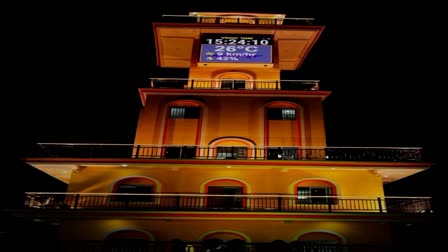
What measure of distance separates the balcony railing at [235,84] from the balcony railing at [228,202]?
307 inches

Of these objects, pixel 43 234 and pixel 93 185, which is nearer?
pixel 93 185

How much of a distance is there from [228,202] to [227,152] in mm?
3279

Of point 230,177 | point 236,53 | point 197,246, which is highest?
point 236,53

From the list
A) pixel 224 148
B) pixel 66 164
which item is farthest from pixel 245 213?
pixel 66 164

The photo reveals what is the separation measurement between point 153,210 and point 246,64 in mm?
12801

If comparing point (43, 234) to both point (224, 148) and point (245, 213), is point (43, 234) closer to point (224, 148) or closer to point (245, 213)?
point (224, 148)

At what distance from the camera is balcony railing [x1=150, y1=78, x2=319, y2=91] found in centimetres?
2269

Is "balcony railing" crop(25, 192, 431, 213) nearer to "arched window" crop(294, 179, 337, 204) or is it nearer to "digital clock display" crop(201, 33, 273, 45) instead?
"arched window" crop(294, 179, 337, 204)

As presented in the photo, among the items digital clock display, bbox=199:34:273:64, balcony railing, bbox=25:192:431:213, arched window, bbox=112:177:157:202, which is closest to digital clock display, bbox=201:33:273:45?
digital clock display, bbox=199:34:273:64

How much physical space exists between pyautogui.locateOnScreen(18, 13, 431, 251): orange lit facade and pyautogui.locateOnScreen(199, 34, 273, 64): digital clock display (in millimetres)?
1991

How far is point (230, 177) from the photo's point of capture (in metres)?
18.8

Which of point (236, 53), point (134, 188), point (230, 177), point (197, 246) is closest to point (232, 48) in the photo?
point (236, 53)

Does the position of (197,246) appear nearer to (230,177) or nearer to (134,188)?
(230,177)

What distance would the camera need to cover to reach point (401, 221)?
54.7 ft
